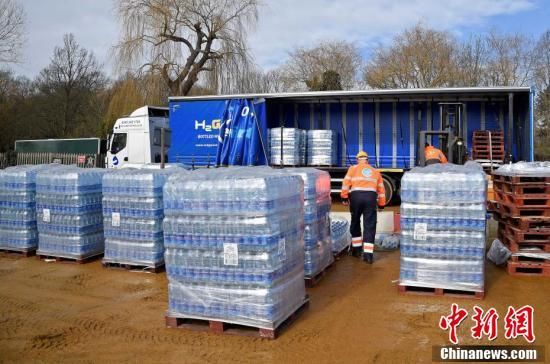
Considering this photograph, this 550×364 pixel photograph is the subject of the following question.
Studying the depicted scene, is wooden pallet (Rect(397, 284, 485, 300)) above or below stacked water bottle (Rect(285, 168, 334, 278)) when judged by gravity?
below

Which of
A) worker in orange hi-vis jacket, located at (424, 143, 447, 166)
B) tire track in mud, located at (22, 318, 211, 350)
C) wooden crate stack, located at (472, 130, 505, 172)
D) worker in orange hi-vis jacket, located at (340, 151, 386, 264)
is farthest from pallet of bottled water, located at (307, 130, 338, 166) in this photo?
tire track in mud, located at (22, 318, 211, 350)

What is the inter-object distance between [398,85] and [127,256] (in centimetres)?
2579

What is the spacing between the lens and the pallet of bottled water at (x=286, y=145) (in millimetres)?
14695

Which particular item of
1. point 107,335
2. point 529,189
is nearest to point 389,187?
point 529,189

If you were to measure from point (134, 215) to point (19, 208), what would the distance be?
2.79 metres

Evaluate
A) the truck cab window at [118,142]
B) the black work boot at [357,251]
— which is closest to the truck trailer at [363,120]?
the truck cab window at [118,142]

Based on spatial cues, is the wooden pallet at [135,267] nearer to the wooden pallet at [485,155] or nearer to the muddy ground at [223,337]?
the muddy ground at [223,337]

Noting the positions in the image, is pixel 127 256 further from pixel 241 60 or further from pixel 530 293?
pixel 241 60

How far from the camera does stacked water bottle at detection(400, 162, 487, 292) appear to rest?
6.12 meters

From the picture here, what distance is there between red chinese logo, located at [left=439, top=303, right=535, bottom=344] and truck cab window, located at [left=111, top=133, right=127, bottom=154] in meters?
14.1

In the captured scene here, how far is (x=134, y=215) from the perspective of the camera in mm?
7887

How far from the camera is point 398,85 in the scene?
3088 centimetres

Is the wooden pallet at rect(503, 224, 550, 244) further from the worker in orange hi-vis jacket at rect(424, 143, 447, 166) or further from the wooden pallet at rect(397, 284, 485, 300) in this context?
the worker in orange hi-vis jacket at rect(424, 143, 447, 166)

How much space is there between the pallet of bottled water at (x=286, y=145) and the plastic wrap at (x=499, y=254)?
24.3 ft
